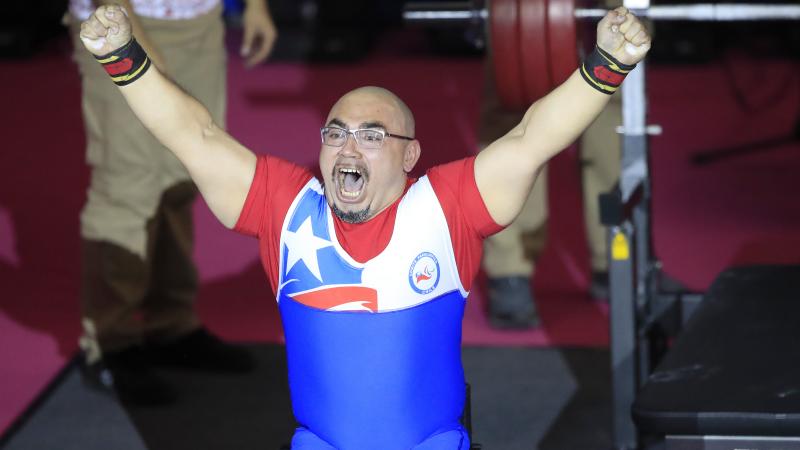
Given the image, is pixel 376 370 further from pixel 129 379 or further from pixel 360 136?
pixel 129 379

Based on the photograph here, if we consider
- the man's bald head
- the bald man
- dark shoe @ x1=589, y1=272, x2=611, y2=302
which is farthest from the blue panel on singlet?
dark shoe @ x1=589, y1=272, x2=611, y2=302

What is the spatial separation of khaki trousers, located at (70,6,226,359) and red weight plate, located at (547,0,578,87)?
101cm

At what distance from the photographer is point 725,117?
6.25 m

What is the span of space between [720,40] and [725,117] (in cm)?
122

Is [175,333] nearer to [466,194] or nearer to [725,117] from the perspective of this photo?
A: [466,194]

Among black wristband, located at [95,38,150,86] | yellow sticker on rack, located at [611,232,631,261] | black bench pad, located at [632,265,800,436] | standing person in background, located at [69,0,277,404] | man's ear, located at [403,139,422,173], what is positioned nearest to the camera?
black wristband, located at [95,38,150,86]

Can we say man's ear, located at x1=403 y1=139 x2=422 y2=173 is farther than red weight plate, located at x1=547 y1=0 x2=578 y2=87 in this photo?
No

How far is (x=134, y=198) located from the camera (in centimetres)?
366

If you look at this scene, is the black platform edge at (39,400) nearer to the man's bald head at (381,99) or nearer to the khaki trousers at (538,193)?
the khaki trousers at (538,193)

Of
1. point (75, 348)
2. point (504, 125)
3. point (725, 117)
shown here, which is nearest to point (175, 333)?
point (75, 348)

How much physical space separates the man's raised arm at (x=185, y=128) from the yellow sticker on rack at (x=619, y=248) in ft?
3.21

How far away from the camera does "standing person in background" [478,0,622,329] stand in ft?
13.3

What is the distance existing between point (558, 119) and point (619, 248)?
2.86ft

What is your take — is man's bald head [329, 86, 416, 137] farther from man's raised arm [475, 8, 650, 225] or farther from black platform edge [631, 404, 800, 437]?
black platform edge [631, 404, 800, 437]
